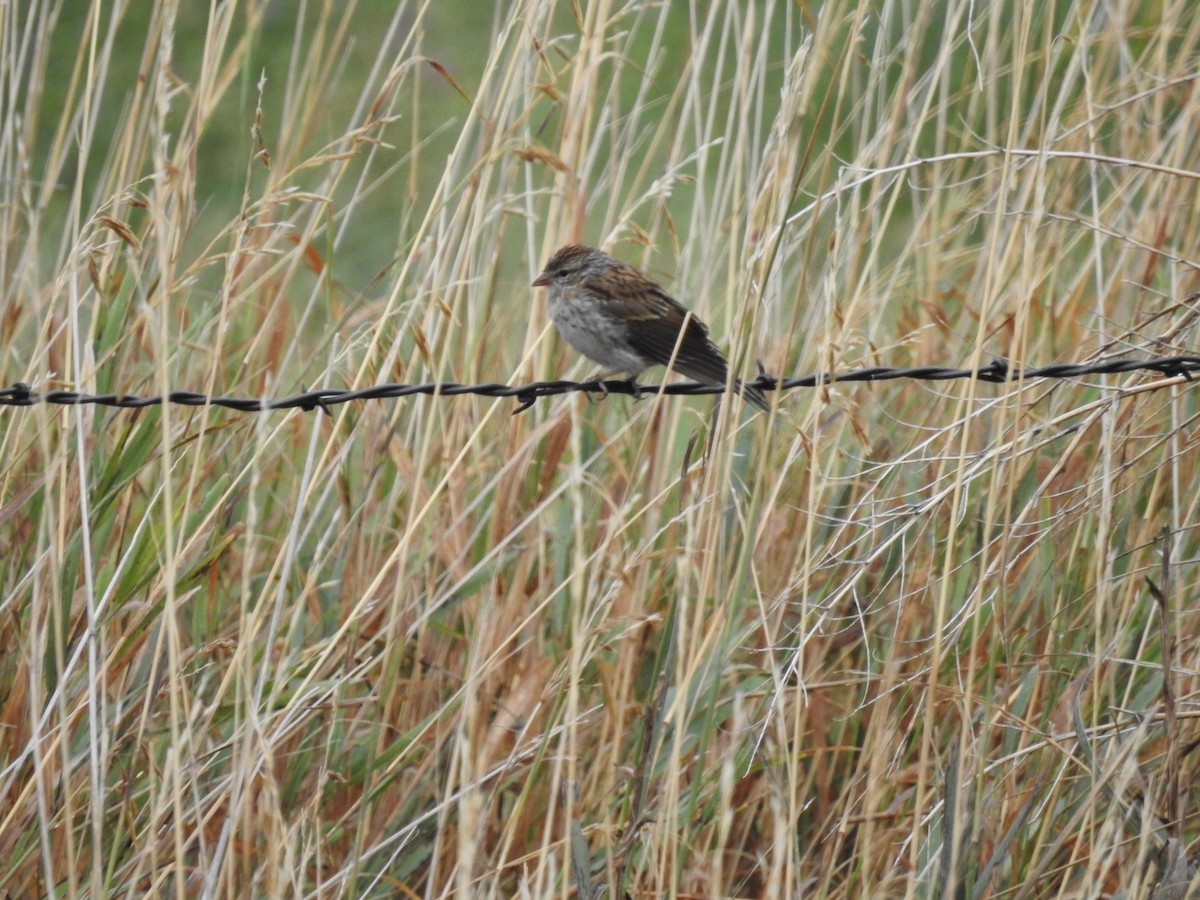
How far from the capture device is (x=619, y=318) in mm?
3795

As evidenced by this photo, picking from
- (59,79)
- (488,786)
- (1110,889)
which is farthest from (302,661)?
(59,79)

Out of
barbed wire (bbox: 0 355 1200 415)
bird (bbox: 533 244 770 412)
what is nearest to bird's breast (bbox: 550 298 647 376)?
bird (bbox: 533 244 770 412)

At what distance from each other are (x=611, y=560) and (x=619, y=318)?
3.90 ft

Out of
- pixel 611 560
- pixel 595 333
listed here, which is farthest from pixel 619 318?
pixel 611 560

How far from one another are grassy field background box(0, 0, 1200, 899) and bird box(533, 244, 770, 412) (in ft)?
0.28

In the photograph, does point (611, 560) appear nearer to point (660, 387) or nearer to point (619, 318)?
point (660, 387)

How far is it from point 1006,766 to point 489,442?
4.89 ft

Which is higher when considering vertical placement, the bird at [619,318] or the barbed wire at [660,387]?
the bird at [619,318]

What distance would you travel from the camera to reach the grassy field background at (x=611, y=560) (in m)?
2.35

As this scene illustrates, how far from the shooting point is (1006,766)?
264cm

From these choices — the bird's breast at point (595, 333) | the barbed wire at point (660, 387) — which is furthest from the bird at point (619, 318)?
the barbed wire at point (660, 387)

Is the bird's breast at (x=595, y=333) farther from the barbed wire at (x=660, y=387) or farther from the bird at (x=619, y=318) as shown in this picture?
the barbed wire at (x=660, y=387)

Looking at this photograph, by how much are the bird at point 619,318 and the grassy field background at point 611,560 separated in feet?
0.28

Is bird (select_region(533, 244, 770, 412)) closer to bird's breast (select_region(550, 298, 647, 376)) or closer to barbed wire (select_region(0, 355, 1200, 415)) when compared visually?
bird's breast (select_region(550, 298, 647, 376))
